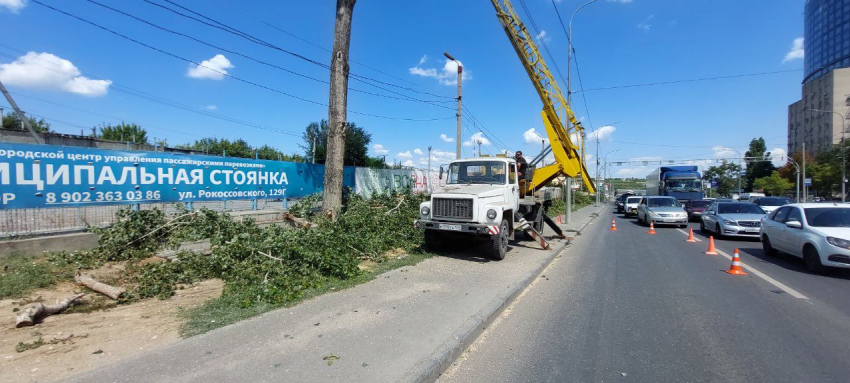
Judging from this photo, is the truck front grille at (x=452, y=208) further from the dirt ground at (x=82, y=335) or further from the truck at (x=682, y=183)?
the truck at (x=682, y=183)

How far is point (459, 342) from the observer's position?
4.14 m

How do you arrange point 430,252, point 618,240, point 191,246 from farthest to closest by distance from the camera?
point 618,240 → point 430,252 → point 191,246

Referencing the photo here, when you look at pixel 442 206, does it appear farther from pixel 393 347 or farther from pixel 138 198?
pixel 138 198

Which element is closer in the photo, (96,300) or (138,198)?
(96,300)

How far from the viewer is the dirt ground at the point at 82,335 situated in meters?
3.61

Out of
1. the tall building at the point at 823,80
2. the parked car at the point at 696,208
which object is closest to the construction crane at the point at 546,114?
the parked car at the point at 696,208

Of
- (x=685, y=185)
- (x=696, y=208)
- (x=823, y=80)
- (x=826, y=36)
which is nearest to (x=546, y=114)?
(x=696, y=208)

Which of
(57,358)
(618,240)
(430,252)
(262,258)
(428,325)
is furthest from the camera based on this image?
(618,240)

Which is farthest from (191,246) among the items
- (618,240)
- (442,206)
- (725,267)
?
(618,240)

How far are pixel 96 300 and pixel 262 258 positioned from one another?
7.65 ft

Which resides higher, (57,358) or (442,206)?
(442,206)

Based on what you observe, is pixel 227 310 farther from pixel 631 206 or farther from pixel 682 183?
pixel 682 183

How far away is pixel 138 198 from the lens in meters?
9.12

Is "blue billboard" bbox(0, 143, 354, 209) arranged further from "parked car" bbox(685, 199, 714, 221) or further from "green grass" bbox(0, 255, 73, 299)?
"parked car" bbox(685, 199, 714, 221)
